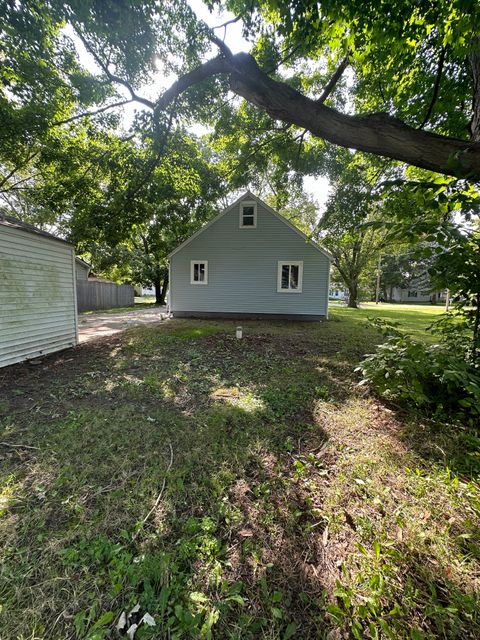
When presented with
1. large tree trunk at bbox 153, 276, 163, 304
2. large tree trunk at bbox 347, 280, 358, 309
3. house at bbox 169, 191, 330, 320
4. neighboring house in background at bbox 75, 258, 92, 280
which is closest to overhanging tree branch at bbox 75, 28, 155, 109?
house at bbox 169, 191, 330, 320

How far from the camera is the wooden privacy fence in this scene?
17.0 m

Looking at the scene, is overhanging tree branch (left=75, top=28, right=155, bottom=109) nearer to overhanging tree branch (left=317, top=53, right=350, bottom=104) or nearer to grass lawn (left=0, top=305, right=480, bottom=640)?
overhanging tree branch (left=317, top=53, right=350, bottom=104)

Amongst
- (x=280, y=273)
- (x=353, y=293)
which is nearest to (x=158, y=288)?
(x=280, y=273)

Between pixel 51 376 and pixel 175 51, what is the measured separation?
8.03m

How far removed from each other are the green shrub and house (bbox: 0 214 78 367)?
6679 millimetres

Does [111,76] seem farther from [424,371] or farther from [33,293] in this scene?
[424,371]

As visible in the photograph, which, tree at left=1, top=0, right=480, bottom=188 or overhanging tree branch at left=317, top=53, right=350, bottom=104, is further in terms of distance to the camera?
overhanging tree branch at left=317, top=53, right=350, bottom=104

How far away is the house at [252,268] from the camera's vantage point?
1164cm

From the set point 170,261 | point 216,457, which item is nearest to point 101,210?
point 170,261

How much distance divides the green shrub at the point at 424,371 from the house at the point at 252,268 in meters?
8.27

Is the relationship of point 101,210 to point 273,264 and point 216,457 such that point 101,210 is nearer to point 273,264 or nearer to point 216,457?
point 273,264

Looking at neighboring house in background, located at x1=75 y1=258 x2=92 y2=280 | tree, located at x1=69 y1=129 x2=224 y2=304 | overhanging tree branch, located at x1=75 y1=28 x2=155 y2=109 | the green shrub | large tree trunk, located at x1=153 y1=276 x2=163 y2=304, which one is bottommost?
the green shrub

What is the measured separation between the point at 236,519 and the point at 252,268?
426 inches

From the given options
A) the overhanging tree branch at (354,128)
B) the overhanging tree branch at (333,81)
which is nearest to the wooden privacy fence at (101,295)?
the overhanging tree branch at (333,81)
